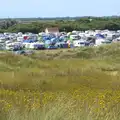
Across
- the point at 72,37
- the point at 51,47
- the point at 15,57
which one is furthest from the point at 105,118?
the point at 72,37

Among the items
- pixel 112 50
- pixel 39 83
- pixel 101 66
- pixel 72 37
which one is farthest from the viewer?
pixel 72 37

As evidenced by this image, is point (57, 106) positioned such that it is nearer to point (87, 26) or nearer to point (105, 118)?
point (105, 118)

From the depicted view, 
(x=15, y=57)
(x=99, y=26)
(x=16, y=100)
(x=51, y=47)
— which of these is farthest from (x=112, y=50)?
(x=99, y=26)

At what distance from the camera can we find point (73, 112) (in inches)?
206

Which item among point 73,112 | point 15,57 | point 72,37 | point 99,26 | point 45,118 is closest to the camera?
point 45,118

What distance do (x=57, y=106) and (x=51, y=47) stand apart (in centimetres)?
6192

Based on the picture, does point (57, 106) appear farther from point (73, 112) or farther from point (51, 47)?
point (51, 47)

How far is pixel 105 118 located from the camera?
5062 millimetres

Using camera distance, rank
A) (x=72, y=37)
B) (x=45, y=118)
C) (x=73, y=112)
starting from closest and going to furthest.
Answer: (x=45, y=118)
(x=73, y=112)
(x=72, y=37)

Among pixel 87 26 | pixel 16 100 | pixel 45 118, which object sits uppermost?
pixel 45 118

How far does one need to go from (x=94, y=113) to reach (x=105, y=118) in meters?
0.24

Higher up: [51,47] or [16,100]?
[16,100]

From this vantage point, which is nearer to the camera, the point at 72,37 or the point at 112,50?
the point at 112,50

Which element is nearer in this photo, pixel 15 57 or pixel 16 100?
pixel 16 100
